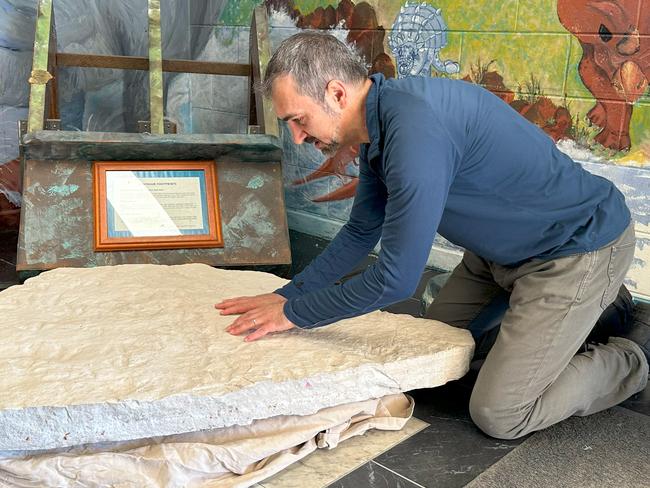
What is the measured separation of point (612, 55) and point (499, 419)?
167 cm

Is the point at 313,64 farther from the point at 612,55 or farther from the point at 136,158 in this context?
the point at 136,158

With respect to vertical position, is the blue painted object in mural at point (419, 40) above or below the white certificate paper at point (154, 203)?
above

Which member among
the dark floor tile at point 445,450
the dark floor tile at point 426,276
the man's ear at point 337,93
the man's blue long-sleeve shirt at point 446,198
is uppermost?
the man's ear at point 337,93

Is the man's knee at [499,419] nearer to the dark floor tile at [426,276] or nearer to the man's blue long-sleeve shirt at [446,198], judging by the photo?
the man's blue long-sleeve shirt at [446,198]

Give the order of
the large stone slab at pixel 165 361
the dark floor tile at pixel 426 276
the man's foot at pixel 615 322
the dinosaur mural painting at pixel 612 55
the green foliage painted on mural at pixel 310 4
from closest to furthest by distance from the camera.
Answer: the large stone slab at pixel 165 361 → the man's foot at pixel 615 322 → the dinosaur mural painting at pixel 612 55 → the dark floor tile at pixel 426 276 → the green foliage painted on mural at pixel 310 4

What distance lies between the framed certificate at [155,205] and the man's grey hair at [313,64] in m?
1.72

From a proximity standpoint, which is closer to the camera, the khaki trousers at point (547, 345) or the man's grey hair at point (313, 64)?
the man's grey hair at point (313, 64)

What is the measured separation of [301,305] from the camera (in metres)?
1.81

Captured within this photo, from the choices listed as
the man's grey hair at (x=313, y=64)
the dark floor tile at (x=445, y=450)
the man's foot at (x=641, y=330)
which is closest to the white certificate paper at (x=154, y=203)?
the dark floor tile at (x=445, y=450)

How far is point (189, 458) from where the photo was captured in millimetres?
1691

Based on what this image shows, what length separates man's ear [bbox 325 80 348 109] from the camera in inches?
65.5

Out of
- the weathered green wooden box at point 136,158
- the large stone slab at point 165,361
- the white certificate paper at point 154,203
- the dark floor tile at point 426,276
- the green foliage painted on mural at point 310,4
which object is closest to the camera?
the large stone slab at point 165,361

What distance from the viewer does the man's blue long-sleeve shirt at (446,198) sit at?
63.0 inches

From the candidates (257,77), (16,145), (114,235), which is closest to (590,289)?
(114,235)
